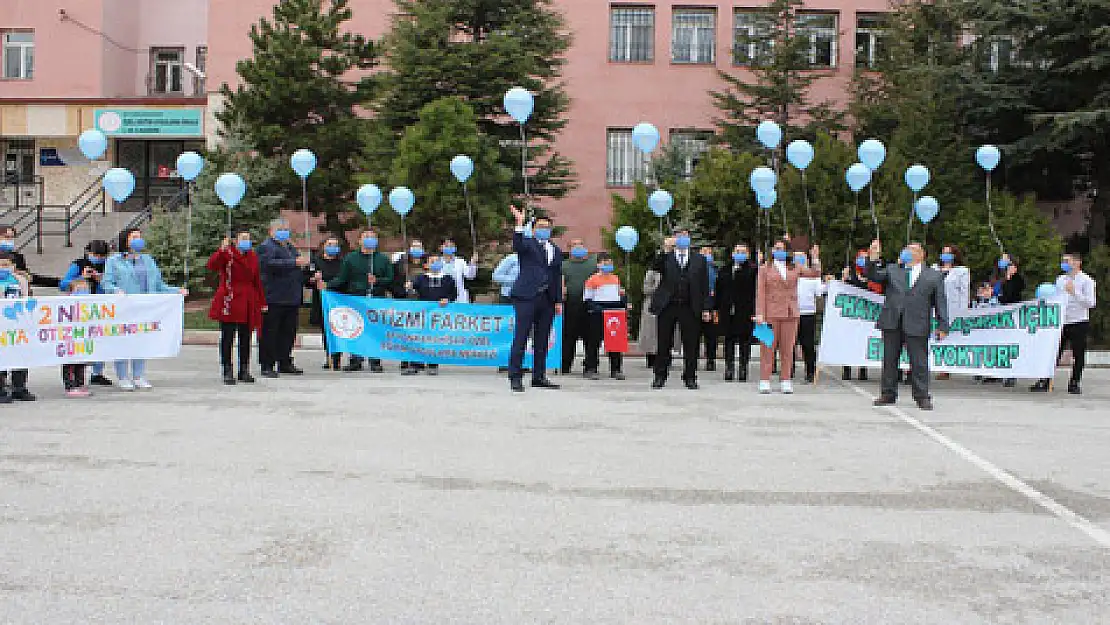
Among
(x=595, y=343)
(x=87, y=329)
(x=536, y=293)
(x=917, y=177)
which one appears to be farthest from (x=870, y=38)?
(x=87, y=329)

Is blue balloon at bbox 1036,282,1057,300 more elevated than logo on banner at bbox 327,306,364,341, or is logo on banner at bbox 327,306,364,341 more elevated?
blue balloon at bbox 1036,282,1057,300

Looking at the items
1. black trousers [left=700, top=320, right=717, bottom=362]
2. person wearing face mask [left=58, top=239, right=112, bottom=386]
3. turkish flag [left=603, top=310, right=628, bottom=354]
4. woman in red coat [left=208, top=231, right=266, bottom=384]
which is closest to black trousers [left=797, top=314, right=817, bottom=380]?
black trousers [left=700, top=320, right=717, bottom=362]

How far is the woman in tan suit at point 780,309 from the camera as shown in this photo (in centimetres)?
1451

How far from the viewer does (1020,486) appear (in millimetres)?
8297

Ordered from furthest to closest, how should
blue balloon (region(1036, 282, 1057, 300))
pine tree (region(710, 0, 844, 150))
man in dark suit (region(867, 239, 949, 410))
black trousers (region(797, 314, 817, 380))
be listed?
pine tree (region(710, 0, 844, 150)) < black trousers (region(797, 314, 817, 380)) < blue balloon (region(1036, 282, 1057, 300)) < man in dark suit (region(867, 239, 949, 410))

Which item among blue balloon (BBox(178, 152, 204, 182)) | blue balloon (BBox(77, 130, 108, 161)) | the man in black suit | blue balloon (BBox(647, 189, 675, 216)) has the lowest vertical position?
the man in black suit

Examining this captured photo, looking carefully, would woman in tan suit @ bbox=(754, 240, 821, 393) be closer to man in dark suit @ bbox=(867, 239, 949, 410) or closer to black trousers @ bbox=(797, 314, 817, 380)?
man in dark suit @ bbox=(867, 239, 949, 410)

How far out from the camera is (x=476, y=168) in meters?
24.5

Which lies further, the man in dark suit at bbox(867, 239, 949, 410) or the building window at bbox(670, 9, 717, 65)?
the building window at bbox(670, 9, 717, 65)

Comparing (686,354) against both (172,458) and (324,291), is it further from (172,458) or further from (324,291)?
(172,458)

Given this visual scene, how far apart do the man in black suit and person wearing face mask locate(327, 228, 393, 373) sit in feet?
13.6

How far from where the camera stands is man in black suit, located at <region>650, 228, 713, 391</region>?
1510cm

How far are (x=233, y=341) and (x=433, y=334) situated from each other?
9.63 feet

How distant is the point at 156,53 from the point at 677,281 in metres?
30.8
